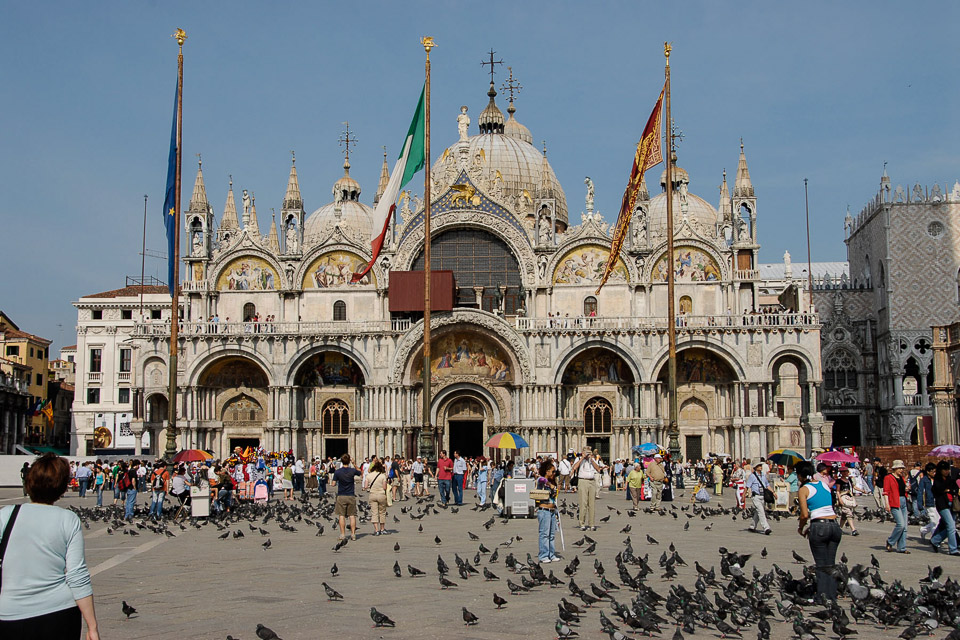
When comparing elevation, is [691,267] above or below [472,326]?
above

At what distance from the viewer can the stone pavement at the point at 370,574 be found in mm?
11383

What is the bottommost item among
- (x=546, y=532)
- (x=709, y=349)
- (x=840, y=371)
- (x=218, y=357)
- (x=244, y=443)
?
(x=546, y=532)

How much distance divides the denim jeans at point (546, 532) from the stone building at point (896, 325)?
48062 millimetres

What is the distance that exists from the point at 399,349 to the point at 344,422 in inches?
232

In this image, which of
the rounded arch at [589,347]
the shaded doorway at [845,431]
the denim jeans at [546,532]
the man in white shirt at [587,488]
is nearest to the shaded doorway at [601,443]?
the rounded arch at [589,347]

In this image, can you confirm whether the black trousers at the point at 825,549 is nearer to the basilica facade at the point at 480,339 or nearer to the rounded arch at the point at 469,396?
the basilica facade at the point at 480,339

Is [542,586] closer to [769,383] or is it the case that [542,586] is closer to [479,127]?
[769,383]

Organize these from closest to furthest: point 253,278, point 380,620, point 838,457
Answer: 1. point 380,620
2. point 838,457
3. point 253,278

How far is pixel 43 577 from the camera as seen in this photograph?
6664 mm

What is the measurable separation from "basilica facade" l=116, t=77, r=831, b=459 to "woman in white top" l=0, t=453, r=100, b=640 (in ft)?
140

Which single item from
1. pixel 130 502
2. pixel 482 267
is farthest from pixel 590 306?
pixel 130 502

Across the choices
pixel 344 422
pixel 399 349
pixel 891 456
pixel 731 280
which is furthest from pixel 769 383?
pixel 344 422

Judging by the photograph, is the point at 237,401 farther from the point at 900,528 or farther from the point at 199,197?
the point at 900,528

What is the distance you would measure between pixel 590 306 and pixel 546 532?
35.9 m
